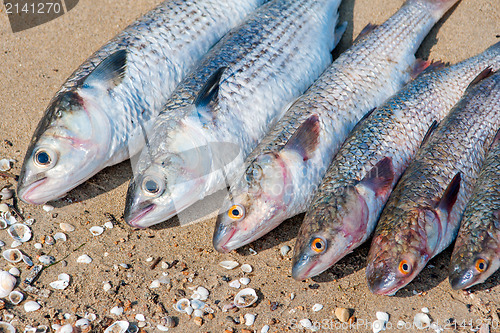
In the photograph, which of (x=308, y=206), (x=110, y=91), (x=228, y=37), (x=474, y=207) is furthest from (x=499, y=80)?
(x=110, y=91)

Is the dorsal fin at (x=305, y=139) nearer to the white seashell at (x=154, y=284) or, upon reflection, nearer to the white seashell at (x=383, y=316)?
the white seashell at (x=383, y=316)

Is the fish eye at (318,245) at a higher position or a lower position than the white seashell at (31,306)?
higher

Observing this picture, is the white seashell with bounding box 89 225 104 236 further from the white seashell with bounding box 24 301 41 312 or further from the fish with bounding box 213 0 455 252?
the fish with bounding box 213 0 455 252

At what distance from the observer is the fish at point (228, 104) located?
13.0ft

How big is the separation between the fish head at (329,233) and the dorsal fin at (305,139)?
0.50 meters

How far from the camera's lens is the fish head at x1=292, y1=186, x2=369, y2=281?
3545 mm

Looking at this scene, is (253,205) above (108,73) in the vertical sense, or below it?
below

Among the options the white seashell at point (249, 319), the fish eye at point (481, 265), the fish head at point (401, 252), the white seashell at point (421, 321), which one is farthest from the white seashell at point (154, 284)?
the fish eye at point (481, 265)

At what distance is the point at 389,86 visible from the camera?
481 cm

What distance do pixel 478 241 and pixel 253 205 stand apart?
1658 millimetres

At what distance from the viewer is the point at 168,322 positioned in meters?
3.53

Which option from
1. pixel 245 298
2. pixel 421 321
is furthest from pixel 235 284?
pixel 421 321

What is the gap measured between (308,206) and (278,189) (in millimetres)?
369

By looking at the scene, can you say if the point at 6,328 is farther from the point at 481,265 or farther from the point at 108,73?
the point at 481,265
